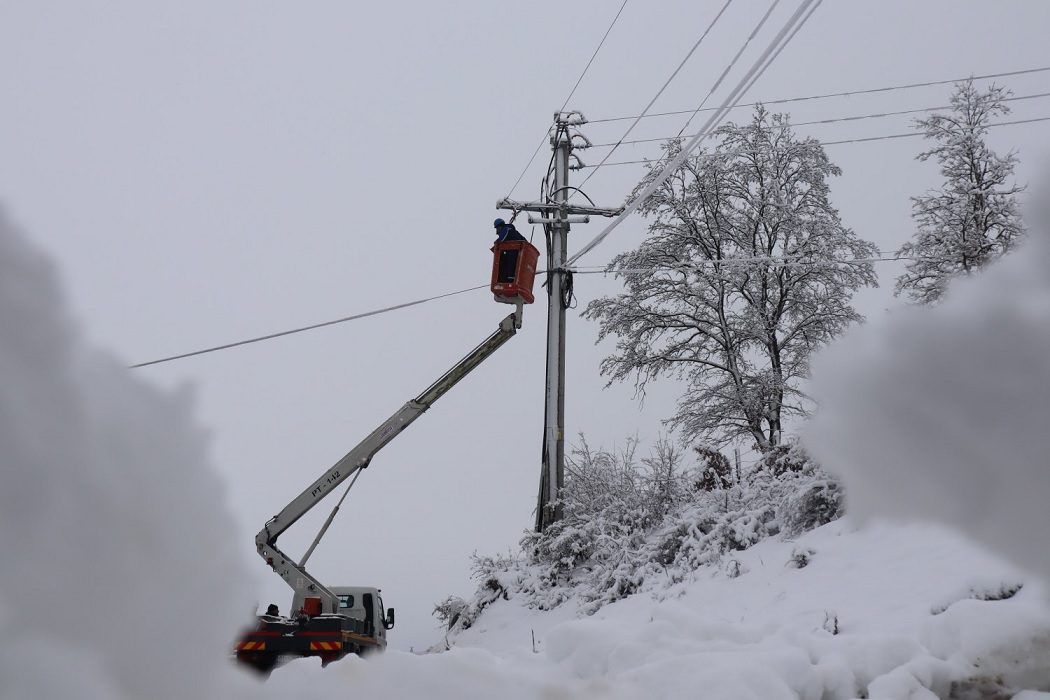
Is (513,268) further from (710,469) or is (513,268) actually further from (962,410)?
(962,410)

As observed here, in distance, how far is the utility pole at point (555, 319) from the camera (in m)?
19.7

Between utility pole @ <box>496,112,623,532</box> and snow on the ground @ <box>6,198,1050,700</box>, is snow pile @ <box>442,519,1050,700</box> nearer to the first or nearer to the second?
snow on the ground @ <box>6,198,1050,700</box>

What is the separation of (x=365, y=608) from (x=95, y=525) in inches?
546

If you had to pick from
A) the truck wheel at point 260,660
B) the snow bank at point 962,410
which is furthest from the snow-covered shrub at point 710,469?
the snow bank at point 962,410

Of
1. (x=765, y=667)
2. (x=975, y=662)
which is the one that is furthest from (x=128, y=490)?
(x=975, y=662)

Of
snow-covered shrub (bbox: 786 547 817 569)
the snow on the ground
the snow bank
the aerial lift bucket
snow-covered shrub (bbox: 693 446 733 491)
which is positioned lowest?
the snow on the ground

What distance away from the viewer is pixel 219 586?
7.11ft

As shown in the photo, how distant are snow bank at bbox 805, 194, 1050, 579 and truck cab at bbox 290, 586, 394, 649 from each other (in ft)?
41.8

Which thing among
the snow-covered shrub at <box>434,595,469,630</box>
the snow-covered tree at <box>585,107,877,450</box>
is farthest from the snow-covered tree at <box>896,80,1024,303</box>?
the snow-covered shrub at <box>434,595,469,630</box>

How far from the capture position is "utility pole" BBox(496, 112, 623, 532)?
64.5 feet

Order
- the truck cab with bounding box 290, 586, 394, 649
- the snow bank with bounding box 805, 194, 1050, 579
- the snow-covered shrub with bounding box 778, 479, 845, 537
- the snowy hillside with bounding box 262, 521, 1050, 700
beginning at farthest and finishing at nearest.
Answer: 1. the truck cab with bounding box 290, 586, 394, 649
2. the snow-covered shrub with bounding box 778, 479, 845, 537
3. the snowy hillside with bounding box 262, 521, 1050, 700
4. the snow bank with bounding box 805, 194, 1050, 579

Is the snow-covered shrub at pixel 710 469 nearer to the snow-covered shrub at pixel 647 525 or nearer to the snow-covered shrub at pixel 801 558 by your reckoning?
the snow-covered shrub at pixel 647 525

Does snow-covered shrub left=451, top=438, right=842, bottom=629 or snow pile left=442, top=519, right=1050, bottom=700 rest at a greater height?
snow-covered shrub left=451, top=438, right=842, bottom=629

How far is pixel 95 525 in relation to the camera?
1.96 metres
